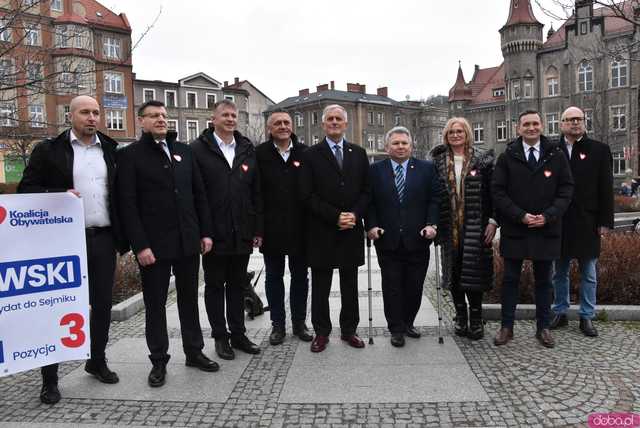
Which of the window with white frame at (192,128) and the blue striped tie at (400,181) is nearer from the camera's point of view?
the blue striped tie at (400,181)

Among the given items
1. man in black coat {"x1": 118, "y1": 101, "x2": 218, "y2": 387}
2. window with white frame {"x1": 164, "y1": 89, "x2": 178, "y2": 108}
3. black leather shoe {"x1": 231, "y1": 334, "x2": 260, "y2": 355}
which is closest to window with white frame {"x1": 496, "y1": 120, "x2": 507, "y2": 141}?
window with white frame {"x1": 164, "y1": 89, "x2": 178, "y2": 108}

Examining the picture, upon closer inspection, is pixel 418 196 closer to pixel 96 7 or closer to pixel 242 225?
pixel 242 225

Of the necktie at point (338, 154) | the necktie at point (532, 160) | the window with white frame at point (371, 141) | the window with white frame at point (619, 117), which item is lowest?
the necktie at point (532, 160)

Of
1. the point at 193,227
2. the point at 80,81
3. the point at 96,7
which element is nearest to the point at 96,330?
the point at 193,227

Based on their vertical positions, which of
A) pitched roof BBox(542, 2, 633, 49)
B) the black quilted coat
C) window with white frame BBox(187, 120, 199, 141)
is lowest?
the black quilted coat

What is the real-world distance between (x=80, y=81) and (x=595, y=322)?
7905 millimetres

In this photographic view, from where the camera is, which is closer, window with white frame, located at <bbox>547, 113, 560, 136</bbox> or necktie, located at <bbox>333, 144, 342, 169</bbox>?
necktie, located at <bbox>333, 144, 342, 169</bbox>

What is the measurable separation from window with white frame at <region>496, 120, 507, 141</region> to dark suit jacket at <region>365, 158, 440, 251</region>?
196ft

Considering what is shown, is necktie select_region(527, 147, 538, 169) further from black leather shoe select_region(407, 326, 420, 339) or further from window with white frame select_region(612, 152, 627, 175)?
window with white frame select_region(612, 152, 627, 175)

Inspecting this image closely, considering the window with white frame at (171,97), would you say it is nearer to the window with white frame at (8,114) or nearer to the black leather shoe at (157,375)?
the window with white frame at (8,114)

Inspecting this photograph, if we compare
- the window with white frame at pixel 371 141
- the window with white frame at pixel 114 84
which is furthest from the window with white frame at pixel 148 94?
the window with white frame at pixel 371 141

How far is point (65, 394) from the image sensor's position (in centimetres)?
435

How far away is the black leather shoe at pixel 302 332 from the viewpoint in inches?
224

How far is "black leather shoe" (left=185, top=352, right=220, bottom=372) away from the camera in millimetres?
4781
